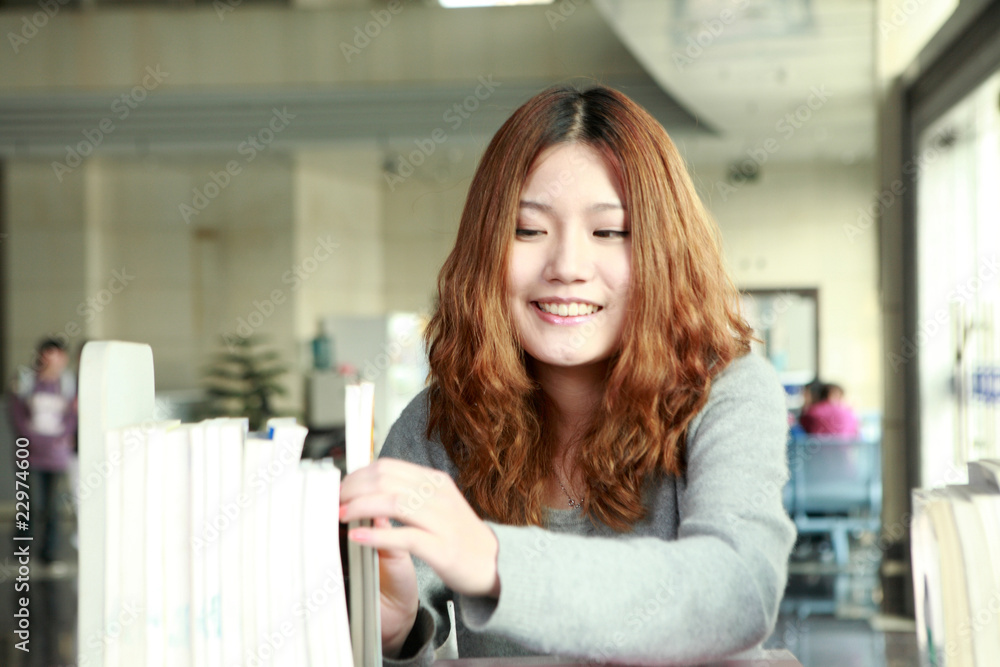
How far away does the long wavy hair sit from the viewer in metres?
1.08

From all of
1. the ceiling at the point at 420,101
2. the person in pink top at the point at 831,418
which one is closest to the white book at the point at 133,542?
the ceiling at the point at 420,101

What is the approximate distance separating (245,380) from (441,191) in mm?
6129

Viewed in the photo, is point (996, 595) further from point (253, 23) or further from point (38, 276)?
point (38, 276)

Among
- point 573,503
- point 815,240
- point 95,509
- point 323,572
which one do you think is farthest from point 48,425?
point 815,240

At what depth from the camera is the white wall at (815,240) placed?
945cm

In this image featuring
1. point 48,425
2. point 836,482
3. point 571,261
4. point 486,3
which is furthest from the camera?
point 486,3

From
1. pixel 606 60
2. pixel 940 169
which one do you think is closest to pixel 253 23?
pixel 606 60

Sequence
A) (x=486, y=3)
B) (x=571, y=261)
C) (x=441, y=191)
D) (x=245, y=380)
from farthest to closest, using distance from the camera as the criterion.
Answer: (x=245, y=380) < (x=486, y=3) < (x=441, y=191) < (x=571, y=261)

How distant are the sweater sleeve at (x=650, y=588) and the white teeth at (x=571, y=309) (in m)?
0.31

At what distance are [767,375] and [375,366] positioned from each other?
28.3 feet

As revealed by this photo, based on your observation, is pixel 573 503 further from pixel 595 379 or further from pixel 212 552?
pixel 212 552

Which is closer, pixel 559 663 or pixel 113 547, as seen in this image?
pixel 113 547

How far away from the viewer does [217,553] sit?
26.5 inches

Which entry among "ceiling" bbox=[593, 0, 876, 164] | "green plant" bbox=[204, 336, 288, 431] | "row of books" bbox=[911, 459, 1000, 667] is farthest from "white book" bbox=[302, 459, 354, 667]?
"green plant" bbox=[204, 336, 288, 431]
